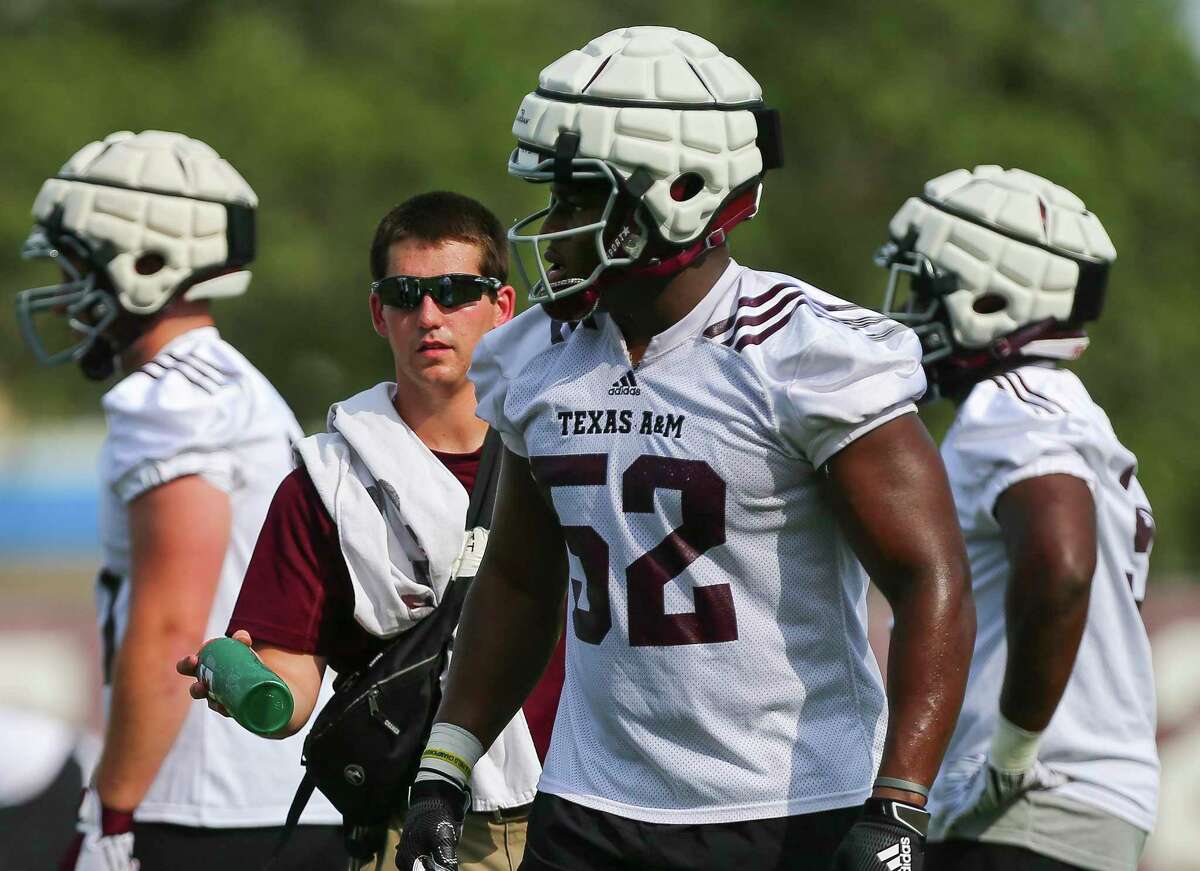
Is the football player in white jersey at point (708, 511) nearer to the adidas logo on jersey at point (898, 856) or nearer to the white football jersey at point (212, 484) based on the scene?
the adidas logo on jersey at point (898, 856)

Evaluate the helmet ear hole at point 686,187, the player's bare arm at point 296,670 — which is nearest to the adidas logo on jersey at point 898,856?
the helmet ear hole at point 686,187

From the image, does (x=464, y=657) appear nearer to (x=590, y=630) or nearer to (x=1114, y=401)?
(x=590, y=630)

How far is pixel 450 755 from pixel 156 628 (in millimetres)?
1170

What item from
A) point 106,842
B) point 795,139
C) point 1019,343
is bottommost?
point 795,139

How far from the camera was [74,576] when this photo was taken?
17172mm

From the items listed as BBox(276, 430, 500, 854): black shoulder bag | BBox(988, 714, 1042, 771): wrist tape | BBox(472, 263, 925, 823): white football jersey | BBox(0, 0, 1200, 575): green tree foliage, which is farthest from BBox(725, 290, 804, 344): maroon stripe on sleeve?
BBox(0, 0, 1200, 575): green tree foliage

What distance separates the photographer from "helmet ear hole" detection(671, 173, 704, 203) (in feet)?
11.5

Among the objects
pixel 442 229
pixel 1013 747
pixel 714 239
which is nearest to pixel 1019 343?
pixel 1013 747

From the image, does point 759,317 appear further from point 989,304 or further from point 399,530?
point 989,304

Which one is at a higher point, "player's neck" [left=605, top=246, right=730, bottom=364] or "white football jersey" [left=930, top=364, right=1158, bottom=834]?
"player's neck" [left=605, top=246, right=730, bottom=364]

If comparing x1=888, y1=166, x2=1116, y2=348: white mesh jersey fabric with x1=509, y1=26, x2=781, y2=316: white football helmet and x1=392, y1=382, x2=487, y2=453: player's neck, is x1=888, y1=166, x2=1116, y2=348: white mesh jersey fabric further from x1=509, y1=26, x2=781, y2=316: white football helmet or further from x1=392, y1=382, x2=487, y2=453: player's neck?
x1=509, y1=26, x2=781, y2=316: white football helmet

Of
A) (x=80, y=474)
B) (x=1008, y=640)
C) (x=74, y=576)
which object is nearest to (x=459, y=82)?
(x=80, y=474)

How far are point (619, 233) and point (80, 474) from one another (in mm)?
16561

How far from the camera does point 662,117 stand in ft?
11.4
